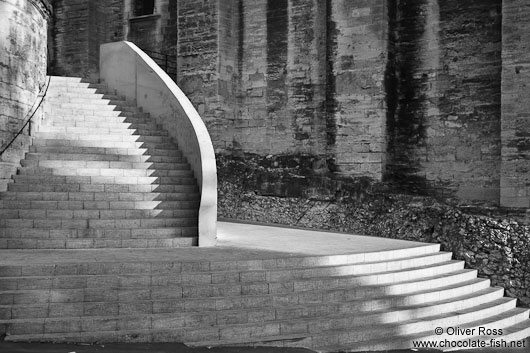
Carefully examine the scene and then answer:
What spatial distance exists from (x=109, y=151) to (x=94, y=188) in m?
0.95

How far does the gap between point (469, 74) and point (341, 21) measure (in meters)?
3.00

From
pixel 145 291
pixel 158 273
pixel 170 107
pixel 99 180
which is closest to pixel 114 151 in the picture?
pixel 99 180

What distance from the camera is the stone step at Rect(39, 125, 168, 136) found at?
10.0 m

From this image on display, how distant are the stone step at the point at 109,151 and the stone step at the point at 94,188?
686 mm

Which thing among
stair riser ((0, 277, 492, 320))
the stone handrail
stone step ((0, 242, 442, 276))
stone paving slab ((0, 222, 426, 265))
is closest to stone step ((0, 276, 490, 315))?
stair riser ((0, 277, 492, 320))

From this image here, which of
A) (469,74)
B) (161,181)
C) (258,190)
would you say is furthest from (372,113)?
(161,181)

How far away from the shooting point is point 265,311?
21.4 feet

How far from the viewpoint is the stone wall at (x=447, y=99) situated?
12820mm

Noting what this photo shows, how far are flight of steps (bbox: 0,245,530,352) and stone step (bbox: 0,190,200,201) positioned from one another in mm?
1396

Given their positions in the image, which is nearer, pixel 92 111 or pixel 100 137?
pixel 100 137

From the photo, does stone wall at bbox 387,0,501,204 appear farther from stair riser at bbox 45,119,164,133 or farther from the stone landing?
stair riser at bbox 45,119,164,133

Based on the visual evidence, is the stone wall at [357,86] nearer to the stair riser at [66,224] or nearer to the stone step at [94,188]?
the stone step at [94,188]

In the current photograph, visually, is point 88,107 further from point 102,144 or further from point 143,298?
point 143,298

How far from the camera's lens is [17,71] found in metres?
9.03
